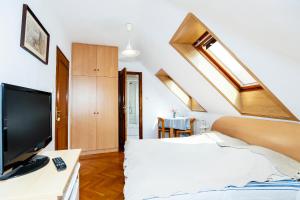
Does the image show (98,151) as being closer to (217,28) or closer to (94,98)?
(94,98)

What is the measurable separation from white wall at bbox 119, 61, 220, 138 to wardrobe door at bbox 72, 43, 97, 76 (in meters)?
1.30

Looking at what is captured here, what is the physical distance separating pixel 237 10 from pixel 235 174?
131 cm

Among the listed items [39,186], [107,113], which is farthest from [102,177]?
[39,186]

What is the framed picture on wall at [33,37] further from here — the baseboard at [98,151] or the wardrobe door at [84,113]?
the baseboard at [98,151]

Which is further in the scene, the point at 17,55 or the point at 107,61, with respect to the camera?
the point at 107,61

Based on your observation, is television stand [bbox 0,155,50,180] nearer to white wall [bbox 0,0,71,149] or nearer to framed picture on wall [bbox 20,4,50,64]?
white wall [bbox 0,0,71,149]

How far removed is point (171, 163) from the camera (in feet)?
5.31

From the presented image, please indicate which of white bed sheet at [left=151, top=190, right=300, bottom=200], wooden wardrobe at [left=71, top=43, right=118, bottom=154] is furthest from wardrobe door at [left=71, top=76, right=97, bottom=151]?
white bed sheet at [left=151, top=190, right=300, bottom=200]

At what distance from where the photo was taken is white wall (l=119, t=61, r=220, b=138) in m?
5.02

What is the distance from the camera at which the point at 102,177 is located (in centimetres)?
277

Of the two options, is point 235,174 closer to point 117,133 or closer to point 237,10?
point 237,10

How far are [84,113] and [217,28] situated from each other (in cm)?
304

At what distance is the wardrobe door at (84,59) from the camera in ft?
12.3

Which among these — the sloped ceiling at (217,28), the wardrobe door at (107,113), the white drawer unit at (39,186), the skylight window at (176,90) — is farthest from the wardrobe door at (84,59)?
the white drawer unit at (39,186)
